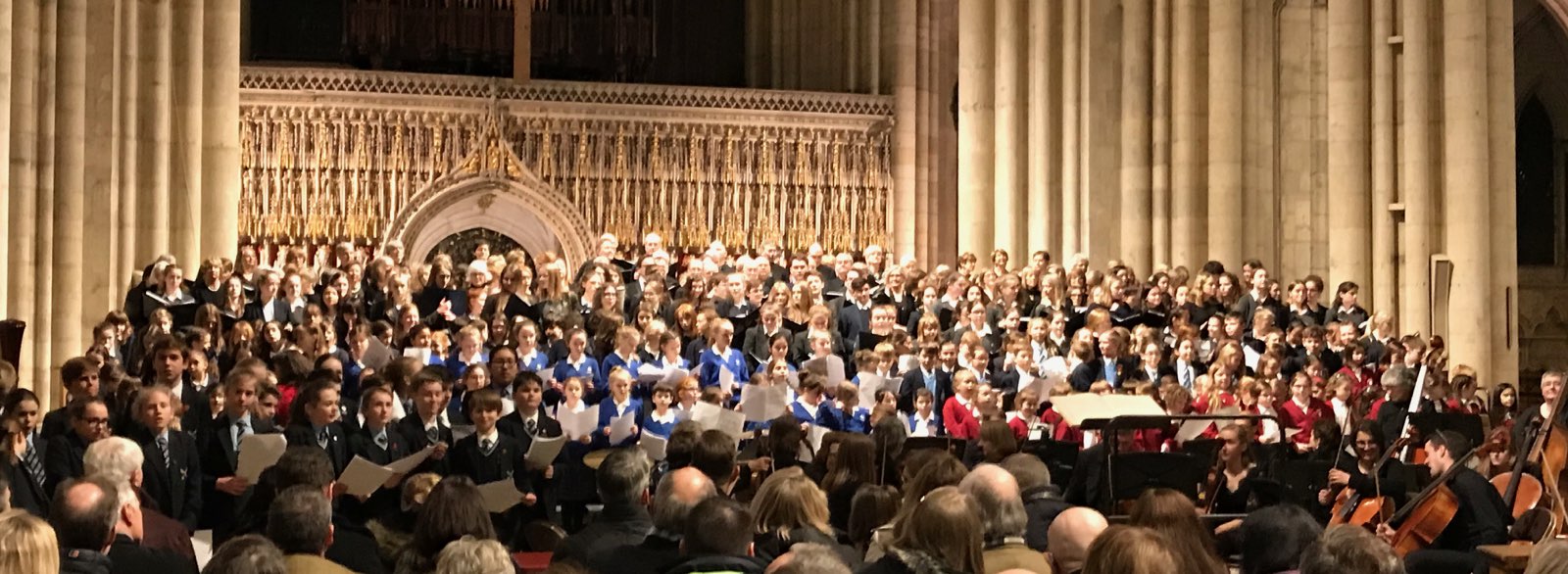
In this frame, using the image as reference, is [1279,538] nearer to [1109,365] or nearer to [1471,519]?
[1471,519]

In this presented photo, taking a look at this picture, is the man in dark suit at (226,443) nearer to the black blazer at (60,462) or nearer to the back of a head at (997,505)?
the black blazer at (60,462)

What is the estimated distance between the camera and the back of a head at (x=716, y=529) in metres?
5.57

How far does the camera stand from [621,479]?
6.61 metres

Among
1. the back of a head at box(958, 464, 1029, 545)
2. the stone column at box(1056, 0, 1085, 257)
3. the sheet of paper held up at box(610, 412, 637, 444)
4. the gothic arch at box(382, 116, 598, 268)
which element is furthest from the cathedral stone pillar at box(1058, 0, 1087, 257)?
the back of a head at box(958, 464, 1029, 545)

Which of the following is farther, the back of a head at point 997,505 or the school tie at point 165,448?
the school tie at point 165,448

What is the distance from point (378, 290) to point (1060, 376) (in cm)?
418

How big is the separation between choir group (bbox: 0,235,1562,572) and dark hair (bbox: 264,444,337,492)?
2cm

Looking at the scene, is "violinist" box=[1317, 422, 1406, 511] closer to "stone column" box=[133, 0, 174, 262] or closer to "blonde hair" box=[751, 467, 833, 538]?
"blonde hair" box=[751, 467, 833, 538]

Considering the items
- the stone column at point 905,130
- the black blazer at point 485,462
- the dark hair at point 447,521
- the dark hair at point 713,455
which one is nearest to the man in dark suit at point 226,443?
the black blazer at point 485,462

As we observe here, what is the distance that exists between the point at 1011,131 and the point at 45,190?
806 cm

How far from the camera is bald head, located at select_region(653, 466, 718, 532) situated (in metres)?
6.05

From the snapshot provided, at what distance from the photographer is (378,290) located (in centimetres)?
1331

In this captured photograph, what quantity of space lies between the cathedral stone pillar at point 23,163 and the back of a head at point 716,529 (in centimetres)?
1006

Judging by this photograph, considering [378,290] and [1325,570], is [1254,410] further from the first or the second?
[1325,570]
